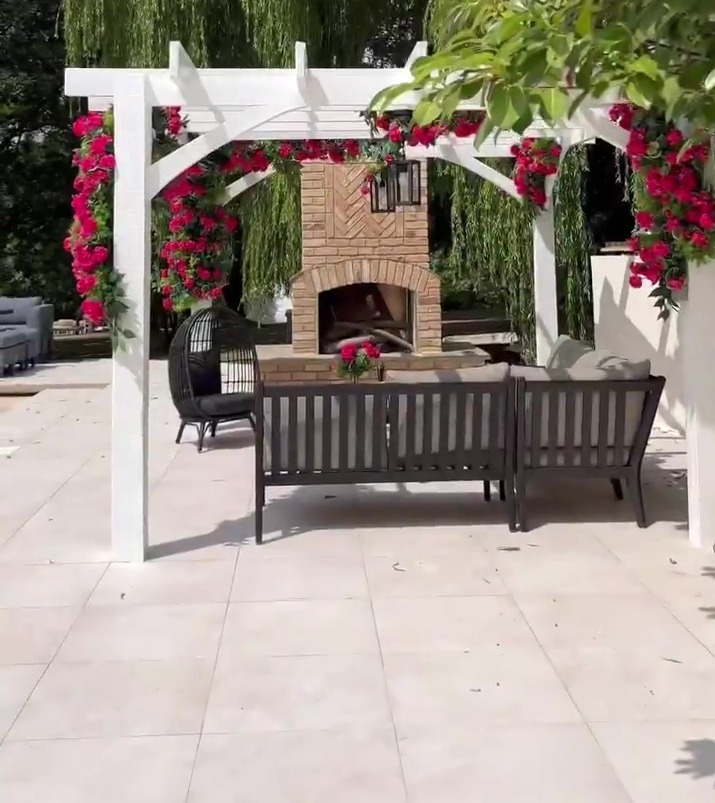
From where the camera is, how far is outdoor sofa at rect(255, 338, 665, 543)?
483cm

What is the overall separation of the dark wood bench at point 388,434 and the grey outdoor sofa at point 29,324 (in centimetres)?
893

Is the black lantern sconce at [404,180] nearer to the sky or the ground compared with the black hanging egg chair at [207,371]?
nearer to the sky

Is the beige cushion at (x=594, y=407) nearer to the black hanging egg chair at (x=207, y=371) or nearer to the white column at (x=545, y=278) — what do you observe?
the black hanging egg chair at (x=207, y=371)

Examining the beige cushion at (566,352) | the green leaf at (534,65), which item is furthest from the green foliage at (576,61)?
the beige cushion at (566,352)

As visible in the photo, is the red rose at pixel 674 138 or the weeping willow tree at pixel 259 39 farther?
the weeping willow tree at pixel 259 39

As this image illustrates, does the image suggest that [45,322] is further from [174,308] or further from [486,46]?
[486,46]

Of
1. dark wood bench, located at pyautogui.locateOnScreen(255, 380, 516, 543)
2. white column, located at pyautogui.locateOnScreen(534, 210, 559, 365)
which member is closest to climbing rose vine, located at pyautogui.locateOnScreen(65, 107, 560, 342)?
white column, located at pyautogui.locateOnScreen(534, 210, 559, 365)

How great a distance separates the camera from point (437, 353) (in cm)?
1008

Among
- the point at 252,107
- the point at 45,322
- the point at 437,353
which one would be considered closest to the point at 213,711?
the point at 252,107

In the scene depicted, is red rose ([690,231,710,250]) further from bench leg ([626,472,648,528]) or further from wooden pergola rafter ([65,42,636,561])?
bench leg ([626,472,648,528])

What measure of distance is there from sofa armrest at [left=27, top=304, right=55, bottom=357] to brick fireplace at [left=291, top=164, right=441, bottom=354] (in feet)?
17.2

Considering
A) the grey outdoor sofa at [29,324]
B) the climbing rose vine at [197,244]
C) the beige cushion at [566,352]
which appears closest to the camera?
the beige cushion at [566,352]

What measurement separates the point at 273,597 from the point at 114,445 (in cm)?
109

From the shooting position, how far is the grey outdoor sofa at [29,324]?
43.3 feet
